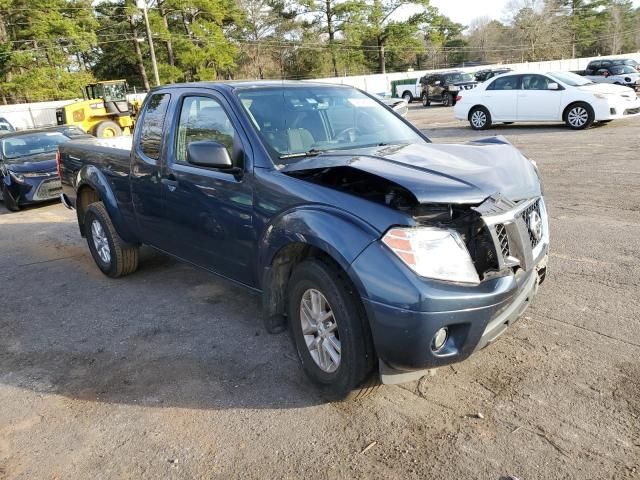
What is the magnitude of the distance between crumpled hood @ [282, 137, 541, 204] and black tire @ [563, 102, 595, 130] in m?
11.2

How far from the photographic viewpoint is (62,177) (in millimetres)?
6348

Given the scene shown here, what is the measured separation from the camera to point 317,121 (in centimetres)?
385

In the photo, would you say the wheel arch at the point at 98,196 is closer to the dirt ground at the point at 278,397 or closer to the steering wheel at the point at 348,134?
the dirt ground at the point at 278,397

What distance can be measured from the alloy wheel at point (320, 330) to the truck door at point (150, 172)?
1.83 metres

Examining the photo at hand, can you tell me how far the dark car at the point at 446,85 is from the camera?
2667cm

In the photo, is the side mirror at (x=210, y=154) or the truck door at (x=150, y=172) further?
the truck door at (x=150, y=172)

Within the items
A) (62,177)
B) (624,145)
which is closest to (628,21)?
(624,145)

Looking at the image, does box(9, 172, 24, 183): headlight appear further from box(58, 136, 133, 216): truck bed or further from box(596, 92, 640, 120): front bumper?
box(596, 92, 640, 120): front bumper

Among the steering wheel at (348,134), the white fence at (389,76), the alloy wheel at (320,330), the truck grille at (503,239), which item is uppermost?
the white fence at (389,76)

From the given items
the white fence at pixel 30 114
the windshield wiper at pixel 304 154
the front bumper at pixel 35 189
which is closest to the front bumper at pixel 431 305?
the windshield wiper at pixel 304 154

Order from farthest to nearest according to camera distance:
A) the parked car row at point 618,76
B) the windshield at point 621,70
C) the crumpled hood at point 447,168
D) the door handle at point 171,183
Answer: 1. the windshield at point 621,70
2. the parked car row at point 618,76
3. the door handle at point 171,183
4. the crumpled hood at point 447,168

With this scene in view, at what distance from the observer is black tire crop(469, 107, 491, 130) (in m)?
15.3

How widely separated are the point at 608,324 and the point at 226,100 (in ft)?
10.1

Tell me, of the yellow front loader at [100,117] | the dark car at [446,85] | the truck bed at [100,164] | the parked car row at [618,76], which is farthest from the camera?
the dark car at [446,85]
